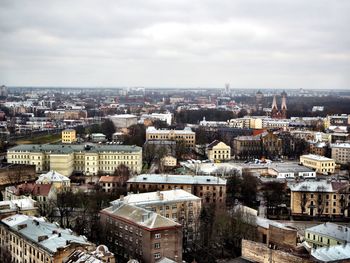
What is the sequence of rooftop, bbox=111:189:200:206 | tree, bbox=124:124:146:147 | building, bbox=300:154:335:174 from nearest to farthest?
rooftop, bbox=111:189:200:206, building, bbox=300:154:335:174, tree, bbox=124:124:146:147

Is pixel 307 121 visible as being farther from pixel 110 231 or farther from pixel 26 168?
pixel 110 231

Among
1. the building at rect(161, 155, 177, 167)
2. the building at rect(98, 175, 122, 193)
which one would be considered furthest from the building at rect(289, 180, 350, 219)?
the building at rect(161, 155, 177, 167)

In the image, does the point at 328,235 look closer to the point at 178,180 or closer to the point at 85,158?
the point at 178,180

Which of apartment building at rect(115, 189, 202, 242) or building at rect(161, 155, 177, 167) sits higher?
apartment building at rect(115, 189, 202, 242)

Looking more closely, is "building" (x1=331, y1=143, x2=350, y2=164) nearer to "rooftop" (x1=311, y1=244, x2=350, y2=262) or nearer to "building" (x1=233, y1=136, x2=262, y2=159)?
"building" (x1=233, y1=136, x2=262, y2=159)

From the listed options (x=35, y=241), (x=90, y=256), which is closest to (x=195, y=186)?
(x=35, y=241)

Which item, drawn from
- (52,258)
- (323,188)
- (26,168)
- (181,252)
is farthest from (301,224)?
(26,168)

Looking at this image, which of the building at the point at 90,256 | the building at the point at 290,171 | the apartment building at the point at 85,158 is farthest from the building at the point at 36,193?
the building at the point at 290,171
